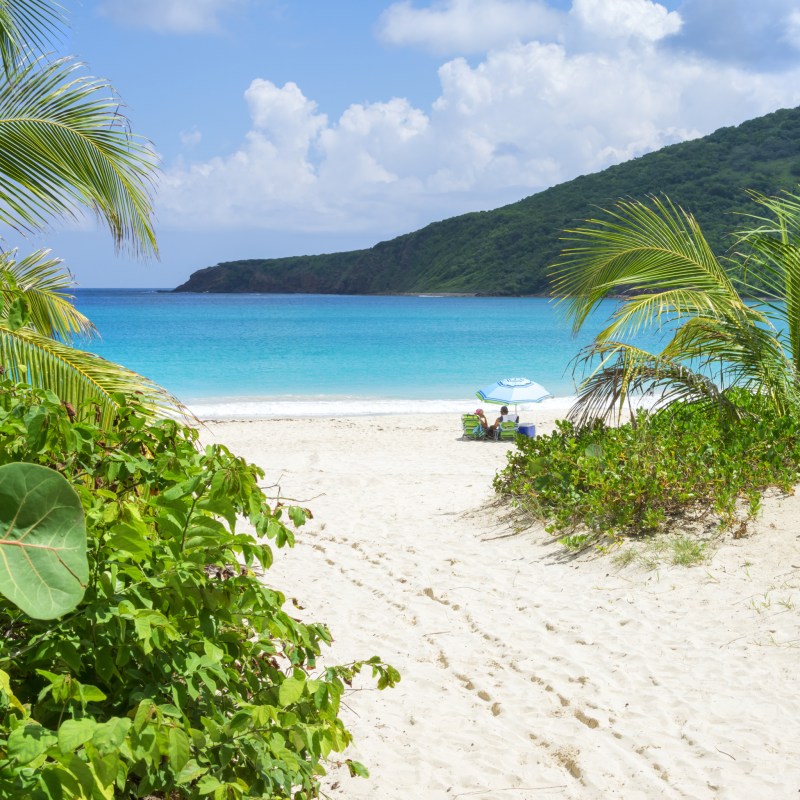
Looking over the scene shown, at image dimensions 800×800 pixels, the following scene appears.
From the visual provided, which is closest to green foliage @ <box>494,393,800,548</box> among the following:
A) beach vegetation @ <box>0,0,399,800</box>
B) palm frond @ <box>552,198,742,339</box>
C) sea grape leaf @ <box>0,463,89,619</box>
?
palm frond @ <box>552,198,742,339</box>

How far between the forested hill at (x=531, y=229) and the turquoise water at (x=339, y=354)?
21.2 ft

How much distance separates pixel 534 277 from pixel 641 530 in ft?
254

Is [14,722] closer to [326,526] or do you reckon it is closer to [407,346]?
[326,526]

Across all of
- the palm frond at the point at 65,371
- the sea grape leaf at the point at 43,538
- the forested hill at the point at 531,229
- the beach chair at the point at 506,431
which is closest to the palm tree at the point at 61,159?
the palm frond at the point at 65,371

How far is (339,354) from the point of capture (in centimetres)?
3925

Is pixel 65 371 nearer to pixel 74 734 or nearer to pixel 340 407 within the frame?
pixel 74 734

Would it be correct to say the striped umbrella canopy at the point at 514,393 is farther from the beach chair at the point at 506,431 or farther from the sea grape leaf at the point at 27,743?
the sea grape leaf at the point at 27,743

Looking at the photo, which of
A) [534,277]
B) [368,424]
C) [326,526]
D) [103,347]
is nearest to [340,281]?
[534,277]

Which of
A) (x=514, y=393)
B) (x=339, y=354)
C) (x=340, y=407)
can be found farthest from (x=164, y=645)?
(x=339, y=354)

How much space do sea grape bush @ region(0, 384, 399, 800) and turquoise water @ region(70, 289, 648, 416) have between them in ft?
47.2

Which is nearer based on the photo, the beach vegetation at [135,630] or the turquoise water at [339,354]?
the beach vegetation at [135,630]

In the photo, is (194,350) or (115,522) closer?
(115,522)

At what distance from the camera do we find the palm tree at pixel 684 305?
6.30 metres

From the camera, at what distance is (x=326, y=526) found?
7.33 m
